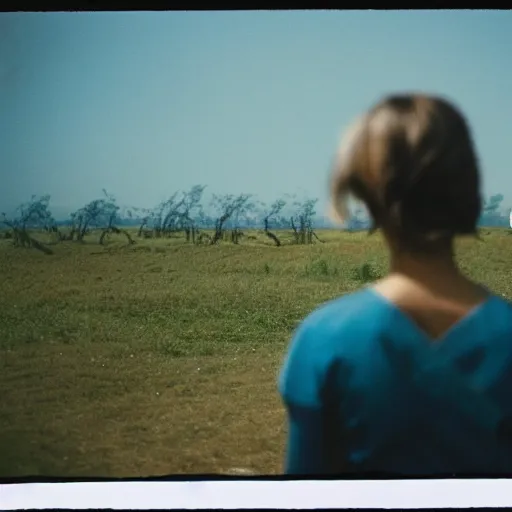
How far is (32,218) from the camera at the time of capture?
3123mm

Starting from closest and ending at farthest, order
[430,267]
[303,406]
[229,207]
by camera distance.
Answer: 1. [303,406]
2. [430,267]
3. [229,207]

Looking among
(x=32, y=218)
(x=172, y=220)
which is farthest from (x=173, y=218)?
(x=32, y=218)

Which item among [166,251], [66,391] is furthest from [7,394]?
[166,251]

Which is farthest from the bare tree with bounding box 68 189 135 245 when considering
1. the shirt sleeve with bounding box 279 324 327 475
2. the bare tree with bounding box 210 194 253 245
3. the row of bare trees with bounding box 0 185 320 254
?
the shirt sleeve with bounding box 279 324 327 475

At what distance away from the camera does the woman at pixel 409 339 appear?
2.67 metres

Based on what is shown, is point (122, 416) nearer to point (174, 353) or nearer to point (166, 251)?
point (174, 353)

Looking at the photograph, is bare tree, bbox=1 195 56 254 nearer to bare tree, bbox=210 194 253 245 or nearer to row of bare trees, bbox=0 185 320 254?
row of bare trees, bbox=0 185 320 254

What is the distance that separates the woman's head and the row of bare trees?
35 centimetres

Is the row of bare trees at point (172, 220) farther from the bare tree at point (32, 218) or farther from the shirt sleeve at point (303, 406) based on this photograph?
the shirt sleeve at point (303, 406)

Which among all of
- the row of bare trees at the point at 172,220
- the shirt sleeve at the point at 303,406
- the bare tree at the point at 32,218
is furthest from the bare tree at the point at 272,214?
the bare tree at the point at 32,218

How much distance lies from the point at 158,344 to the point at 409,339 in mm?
1156

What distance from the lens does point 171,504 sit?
2.98 metres

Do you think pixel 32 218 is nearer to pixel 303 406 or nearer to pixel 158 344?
pixel 158 344

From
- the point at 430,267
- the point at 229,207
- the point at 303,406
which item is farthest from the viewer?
the point at 229,207
